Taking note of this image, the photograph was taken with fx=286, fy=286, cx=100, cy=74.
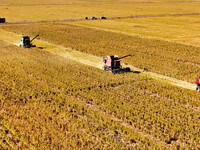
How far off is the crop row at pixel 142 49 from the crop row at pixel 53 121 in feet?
31.9

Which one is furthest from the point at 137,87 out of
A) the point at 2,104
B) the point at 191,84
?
the point at 2,104

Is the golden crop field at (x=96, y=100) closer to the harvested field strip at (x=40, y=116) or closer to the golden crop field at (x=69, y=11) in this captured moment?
the harvested field strip at (x=40, y=116)

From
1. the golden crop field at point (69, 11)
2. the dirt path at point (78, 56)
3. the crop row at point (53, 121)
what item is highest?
the golden crop field at point (69, 11)

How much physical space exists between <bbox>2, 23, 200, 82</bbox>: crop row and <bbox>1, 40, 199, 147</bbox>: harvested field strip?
4.91m

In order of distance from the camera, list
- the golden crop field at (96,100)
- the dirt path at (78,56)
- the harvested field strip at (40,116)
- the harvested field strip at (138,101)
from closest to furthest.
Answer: the harvested field strip at (40,116) → the golden crop field at (96,100) → the harvested field strip at (138,101) → the dirt path at (78,56)

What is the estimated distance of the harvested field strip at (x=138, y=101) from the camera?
1777cm

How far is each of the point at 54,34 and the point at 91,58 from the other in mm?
21419

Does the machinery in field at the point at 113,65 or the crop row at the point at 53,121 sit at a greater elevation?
the machinery in field at the point at 113,65

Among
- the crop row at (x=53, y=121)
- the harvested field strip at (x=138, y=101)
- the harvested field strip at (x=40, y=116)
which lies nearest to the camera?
the crop row at (x=53, y=121)

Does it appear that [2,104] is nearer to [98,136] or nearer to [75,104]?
[75,104]

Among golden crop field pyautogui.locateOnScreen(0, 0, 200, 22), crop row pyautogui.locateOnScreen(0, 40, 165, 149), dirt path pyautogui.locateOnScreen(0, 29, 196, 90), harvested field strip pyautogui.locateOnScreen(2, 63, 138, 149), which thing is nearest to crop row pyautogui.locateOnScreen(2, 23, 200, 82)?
dirt path pyautogui.locateOnScreen(0, 29, 196, 90)

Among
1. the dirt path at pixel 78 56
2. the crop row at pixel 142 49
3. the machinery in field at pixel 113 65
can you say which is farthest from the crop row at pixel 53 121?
the crop row at pixel 142 49

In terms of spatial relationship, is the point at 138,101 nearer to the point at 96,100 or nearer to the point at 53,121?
the point at 96,100

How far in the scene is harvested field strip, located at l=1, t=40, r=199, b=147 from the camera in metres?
17.8
